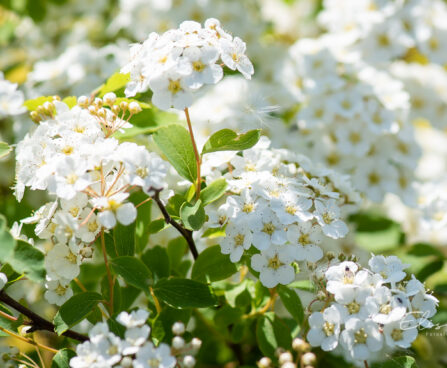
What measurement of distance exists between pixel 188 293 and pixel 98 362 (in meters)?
0.27

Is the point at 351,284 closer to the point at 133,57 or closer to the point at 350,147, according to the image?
the point at 133,57

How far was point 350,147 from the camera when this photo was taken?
1988 millimetres

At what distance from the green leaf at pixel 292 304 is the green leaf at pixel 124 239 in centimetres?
37

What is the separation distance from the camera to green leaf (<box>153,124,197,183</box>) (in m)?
1.20

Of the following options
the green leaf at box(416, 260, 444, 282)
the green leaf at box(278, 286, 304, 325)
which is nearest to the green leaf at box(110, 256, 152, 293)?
the green leaf at box(278, 286, 304, 325)

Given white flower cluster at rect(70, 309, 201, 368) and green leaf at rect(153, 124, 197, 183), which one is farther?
green leaf at rect(153, 124, 197, 183)

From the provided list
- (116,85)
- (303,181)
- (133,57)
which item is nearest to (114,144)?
(133,57)

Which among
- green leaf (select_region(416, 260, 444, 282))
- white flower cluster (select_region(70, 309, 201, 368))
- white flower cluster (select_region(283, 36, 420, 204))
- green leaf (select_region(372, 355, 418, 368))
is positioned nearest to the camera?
white flower cluster (select_region(70, 309, 201, 368))

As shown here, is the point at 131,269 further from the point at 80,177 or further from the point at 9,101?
the point at 9,101

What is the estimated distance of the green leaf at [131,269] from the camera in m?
1.11

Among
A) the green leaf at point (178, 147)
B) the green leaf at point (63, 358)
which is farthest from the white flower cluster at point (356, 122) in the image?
the green leaf at point (63, 358)

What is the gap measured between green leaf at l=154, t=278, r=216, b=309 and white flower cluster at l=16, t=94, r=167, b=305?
0.60 ft

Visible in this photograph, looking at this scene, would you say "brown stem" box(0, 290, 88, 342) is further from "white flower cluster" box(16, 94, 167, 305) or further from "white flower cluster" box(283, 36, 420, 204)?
"white flower cluster" box(283, 36, 420, 204)

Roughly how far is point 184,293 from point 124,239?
18cm
